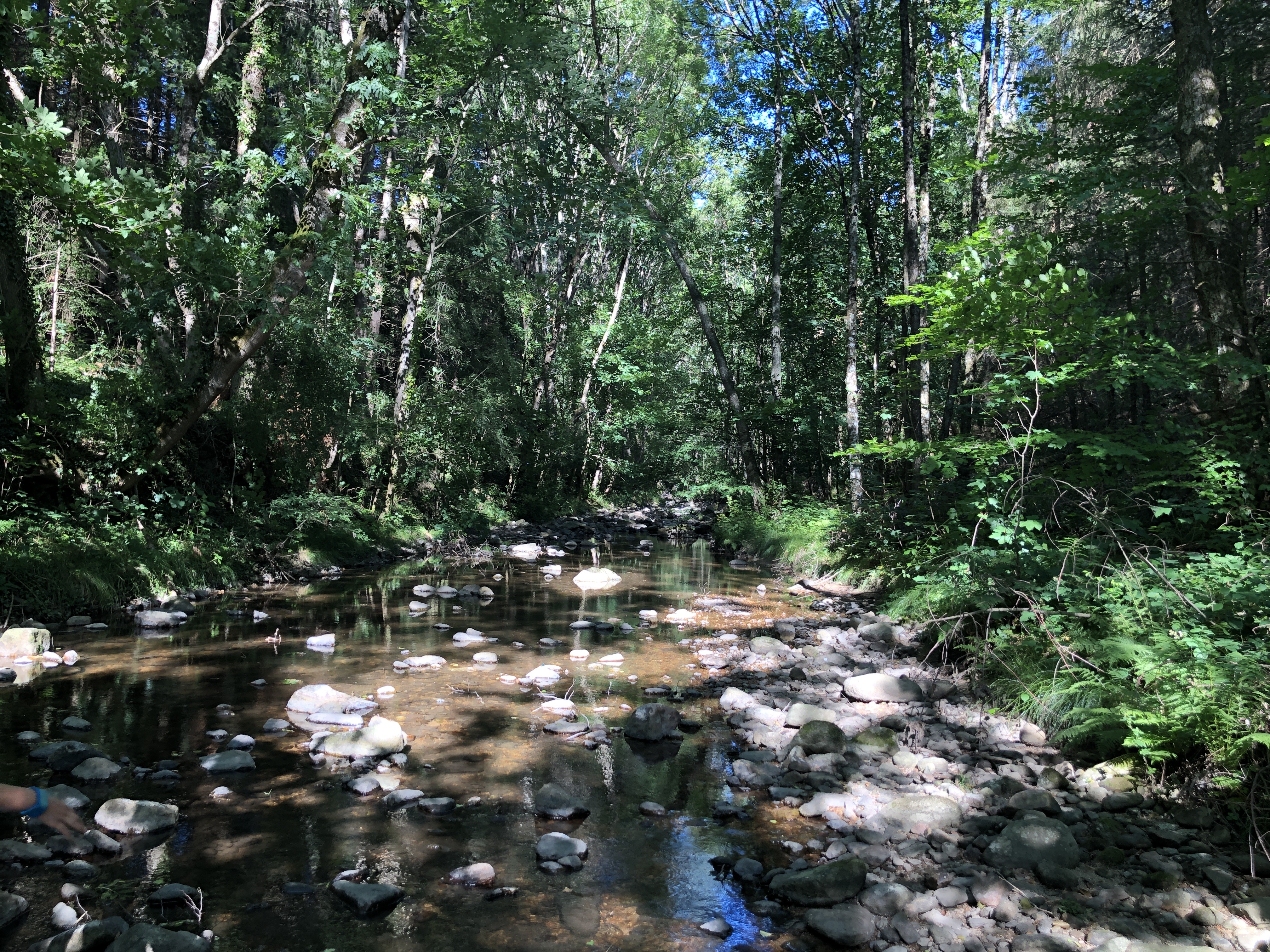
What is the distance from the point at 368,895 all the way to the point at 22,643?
6.28m

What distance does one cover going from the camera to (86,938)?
10.3 feet

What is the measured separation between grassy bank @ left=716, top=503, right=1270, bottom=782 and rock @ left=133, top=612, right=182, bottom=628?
29.2 ft

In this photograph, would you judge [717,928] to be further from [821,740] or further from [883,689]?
[883,689]

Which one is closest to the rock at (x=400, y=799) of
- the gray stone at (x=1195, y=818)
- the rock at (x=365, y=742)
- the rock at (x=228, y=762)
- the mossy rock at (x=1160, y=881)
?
the rock at (x=365, y=742)

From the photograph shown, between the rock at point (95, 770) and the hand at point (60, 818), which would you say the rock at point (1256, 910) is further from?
the rock at point (95, 770)

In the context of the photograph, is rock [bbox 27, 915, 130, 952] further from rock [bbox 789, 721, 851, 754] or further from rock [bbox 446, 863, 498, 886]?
rock [bbox 789, 721, 851, 754]

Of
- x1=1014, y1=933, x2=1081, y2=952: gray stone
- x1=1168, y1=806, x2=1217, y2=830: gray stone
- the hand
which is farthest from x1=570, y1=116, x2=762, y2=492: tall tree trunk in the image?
the hand

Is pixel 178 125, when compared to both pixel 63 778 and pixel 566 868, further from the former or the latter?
pixel 566 868

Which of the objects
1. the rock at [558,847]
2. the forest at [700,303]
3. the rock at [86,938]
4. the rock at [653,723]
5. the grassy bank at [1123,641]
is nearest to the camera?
the rock at [86,938]

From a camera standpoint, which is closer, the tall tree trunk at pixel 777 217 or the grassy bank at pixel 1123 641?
the grassy bank at pixel 1123 641

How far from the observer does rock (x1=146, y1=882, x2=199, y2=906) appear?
3.62 m

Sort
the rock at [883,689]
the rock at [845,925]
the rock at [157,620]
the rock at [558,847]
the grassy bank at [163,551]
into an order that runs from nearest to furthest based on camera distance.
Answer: the rock at [845,925], the rock at [558,847], the rock at [883,689], the grassy bank at [163,551], the rock at [157,620]

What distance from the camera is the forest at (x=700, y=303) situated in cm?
689

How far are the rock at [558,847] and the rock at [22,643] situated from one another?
6.45 metres
